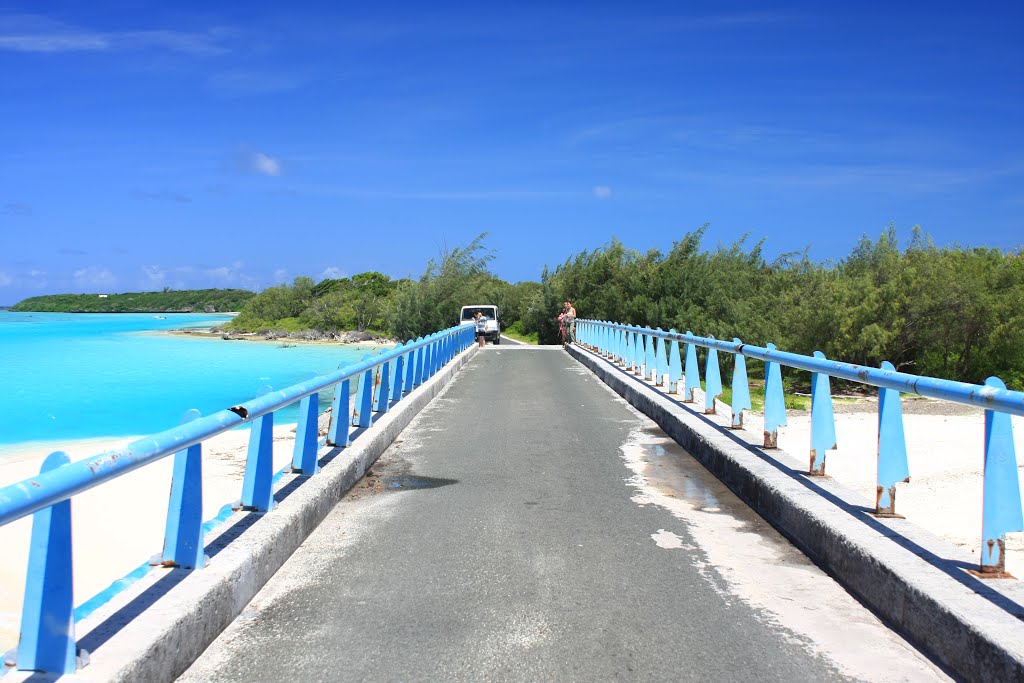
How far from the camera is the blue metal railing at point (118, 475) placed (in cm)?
310

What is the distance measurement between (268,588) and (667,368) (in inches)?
431

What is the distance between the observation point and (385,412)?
1159 cm

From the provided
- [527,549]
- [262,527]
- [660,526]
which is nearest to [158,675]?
[262,527]

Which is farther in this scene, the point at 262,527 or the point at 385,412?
the point at 385,412

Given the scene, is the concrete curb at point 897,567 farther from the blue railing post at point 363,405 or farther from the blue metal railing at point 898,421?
the blue railing post at point 363,405

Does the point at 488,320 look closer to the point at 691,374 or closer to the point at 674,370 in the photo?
the point at 674,370

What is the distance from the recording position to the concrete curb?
3762mm

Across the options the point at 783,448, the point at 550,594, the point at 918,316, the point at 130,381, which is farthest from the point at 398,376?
the point at 130,381

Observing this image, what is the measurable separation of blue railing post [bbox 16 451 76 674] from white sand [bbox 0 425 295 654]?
4398 millimetres

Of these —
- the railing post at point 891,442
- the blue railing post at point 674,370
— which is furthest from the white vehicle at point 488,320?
the railing post at point 891,442

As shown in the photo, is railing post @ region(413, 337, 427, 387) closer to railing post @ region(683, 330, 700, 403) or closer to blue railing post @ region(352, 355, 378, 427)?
railing post @ region(683, 330, 700, 403)

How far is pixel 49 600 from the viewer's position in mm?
3137

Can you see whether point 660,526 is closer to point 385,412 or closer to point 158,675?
point 158,675

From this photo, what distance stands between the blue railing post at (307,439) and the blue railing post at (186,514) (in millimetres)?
2342
